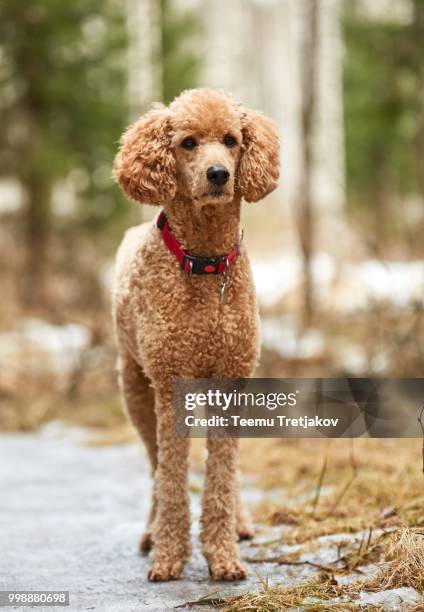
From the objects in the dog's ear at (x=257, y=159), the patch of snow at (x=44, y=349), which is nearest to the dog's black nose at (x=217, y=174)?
the dog's ear at (x=257, y=159)

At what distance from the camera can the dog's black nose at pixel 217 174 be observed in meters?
2.69

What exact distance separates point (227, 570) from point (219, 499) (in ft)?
0.84

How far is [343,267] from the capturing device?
10586mm

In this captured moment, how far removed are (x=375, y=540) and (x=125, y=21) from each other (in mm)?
11184

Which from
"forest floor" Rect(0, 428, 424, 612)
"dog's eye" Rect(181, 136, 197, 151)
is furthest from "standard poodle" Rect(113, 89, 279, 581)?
"forest floor" Rect(0, 428, 424, 612)

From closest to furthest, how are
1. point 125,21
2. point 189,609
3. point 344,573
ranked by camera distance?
point 189,609 → point 344,573 → point 125,21

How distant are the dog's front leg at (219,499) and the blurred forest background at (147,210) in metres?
1.33

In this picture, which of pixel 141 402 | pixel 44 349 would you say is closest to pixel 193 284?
pixel 141 402

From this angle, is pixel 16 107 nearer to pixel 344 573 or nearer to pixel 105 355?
pixel 105 355

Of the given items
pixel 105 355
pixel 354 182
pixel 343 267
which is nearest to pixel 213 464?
pixel 105 355

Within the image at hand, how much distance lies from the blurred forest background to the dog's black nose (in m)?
0.62

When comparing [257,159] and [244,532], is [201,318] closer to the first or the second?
[257,159]

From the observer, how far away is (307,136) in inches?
304

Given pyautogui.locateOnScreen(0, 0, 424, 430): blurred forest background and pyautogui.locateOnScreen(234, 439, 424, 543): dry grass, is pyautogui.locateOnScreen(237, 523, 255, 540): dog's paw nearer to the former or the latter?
pyautogui.locateOnScreen(234, 439, 424, 543): dry grass
